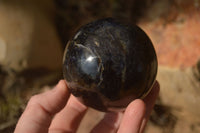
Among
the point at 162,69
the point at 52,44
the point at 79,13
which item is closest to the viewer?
the point at 162,69

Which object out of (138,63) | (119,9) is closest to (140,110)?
(138,63)

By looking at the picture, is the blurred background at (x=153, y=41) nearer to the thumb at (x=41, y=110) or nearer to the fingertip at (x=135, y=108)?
the thumb at (x=41, y=110)

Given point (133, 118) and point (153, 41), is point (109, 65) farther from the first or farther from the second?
point (153, 41)

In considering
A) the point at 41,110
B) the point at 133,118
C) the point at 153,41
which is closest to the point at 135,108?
the point at 133,118

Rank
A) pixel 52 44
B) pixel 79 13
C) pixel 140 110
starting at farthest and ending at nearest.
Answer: pixel 79 13 < pixel 52 44 < pixel 140 110

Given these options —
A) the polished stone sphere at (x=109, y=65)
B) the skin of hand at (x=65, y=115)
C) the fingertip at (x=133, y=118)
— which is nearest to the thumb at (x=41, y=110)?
the skin of hand at (x=65, y=115)

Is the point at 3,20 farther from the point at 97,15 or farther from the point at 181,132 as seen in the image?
the point at 181,132
